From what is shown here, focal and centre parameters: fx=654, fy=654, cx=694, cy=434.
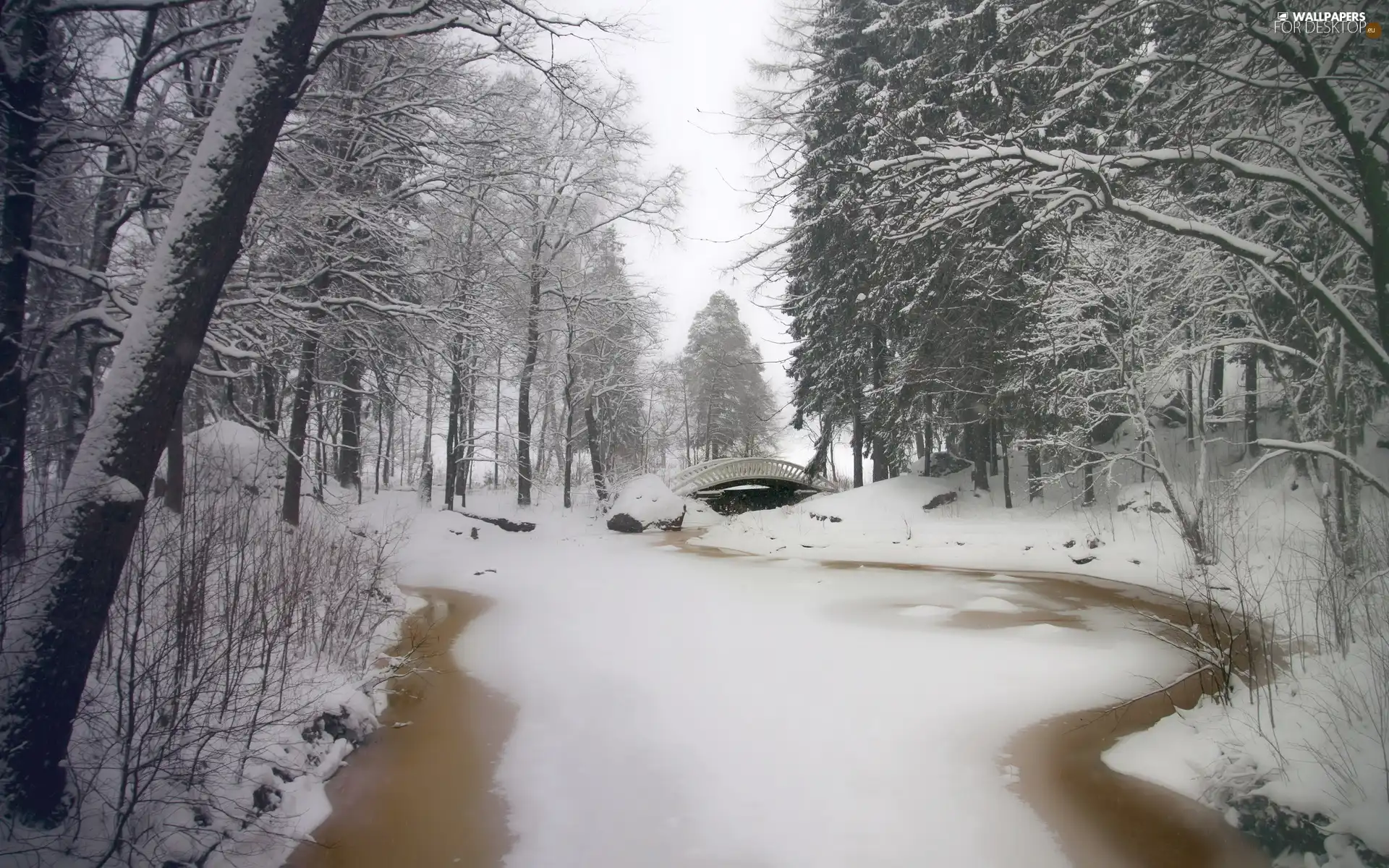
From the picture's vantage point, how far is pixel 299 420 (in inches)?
469

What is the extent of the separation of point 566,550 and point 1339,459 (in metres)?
14.2

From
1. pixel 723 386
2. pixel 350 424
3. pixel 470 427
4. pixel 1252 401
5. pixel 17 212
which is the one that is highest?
pixel 723 386

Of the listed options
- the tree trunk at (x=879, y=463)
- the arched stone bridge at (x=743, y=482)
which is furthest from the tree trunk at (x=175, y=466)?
the tree trunk at (x=879, y=463)

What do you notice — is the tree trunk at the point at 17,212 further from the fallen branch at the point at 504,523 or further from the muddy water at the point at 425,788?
the fallen branch at the point at 504,523

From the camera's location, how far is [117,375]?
3.38m

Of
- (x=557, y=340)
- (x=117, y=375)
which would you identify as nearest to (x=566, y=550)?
(x=557, y=340)

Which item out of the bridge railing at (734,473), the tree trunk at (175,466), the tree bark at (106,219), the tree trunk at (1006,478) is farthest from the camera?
the bridge railing at (734,473)

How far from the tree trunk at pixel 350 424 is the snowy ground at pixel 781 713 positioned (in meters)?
6.80

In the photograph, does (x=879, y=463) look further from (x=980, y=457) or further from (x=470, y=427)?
(x=470, y=427)

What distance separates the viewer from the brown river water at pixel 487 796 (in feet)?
13.1

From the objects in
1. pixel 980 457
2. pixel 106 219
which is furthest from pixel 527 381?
pixel 106 219

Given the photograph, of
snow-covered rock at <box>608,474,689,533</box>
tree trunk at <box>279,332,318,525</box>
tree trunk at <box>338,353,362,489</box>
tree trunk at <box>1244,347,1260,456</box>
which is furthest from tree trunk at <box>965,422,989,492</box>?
tree trunk at <box>279,332,318,525</box>

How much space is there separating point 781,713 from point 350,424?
49.3 ft

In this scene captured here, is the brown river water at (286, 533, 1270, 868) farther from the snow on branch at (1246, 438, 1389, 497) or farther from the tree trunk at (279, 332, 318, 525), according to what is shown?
the tree trunk at (279, 332, 318, 525)
